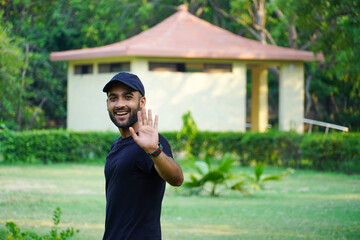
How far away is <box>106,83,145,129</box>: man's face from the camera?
3842mm

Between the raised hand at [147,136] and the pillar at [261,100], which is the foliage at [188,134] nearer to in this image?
the pillar at [261,100]

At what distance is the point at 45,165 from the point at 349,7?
12.4m

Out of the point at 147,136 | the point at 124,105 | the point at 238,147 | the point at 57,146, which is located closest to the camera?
the point at 147,136

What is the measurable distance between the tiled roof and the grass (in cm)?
741

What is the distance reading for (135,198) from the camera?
3723 mm

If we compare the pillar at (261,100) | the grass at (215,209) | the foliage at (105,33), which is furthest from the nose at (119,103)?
the pillar at (261,100)

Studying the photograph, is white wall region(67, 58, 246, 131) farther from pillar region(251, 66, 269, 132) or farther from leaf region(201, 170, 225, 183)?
leaf region(201, 170, 225, 183)

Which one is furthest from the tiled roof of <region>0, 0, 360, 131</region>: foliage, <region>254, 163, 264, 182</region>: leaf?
<region>254, 163, 264, 182</region>: leaf

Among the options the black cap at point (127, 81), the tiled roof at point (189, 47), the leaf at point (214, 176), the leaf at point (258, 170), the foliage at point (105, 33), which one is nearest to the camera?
the black cap at point (127, 81)

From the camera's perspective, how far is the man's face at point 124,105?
12.6 ft

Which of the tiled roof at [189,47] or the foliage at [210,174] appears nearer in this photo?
the foliage at [210,174]

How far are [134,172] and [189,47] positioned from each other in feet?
65.6

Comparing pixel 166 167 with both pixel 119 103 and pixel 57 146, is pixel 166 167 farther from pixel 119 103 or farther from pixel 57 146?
pixel 57 146

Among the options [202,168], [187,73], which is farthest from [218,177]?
[187,73]
